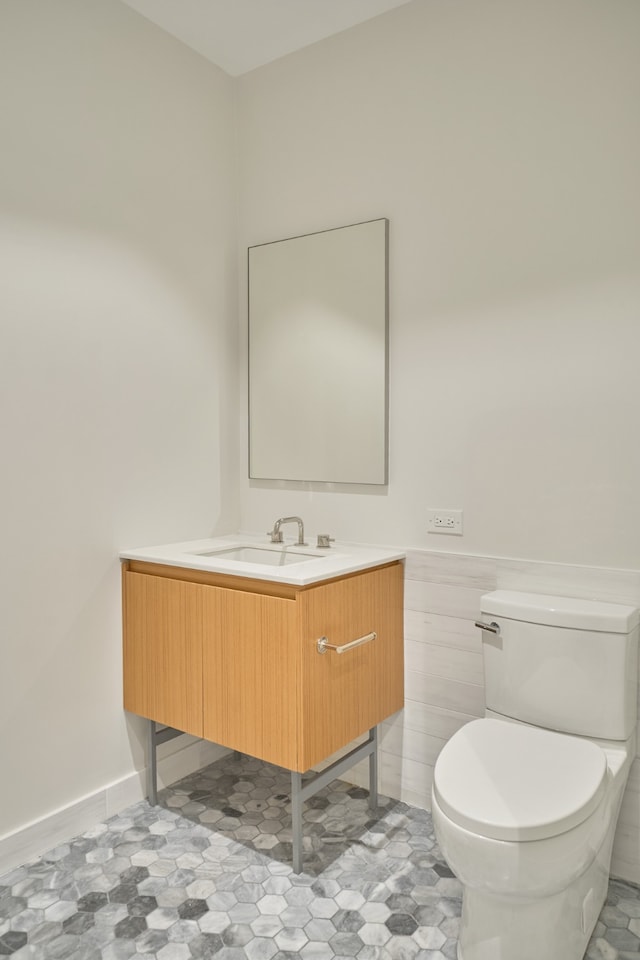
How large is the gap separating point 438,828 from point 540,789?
23 centimetres

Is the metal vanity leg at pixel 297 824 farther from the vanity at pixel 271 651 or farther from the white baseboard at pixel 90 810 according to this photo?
the white baseboard at pixel 90 810

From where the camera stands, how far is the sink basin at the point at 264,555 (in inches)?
88.7

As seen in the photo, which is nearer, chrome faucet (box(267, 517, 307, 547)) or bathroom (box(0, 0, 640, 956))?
bathroom (box(0, 0, 640, 956))

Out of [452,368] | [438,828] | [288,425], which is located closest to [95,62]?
[288,425]

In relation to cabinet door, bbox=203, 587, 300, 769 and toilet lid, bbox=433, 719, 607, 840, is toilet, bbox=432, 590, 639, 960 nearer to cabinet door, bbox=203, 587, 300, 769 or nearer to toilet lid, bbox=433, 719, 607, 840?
toilet lid, bbox=433, 719, 607, 840

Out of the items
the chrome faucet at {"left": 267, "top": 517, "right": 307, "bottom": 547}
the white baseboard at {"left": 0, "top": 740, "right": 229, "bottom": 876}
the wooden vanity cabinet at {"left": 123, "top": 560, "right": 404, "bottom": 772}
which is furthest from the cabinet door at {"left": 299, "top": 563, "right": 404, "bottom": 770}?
the white baseboard at {"left": 0, "top": 740, "right": 229, "bottom": 876}

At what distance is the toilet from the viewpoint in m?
1.27

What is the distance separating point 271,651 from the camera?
1775 millimetres

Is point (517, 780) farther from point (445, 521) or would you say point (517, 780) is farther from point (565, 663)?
point (445, 521)

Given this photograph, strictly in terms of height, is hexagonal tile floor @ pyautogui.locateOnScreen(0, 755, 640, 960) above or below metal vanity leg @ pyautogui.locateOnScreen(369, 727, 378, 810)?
below

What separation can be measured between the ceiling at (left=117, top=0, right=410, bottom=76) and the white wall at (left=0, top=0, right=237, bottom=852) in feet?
0.23

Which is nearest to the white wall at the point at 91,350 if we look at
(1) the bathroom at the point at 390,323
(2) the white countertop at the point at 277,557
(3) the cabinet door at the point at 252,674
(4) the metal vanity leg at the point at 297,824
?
(1) the bathroom at the point at 390,323

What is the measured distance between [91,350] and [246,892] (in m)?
1.62

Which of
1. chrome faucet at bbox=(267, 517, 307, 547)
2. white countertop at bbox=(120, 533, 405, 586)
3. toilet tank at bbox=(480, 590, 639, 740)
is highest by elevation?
chrome faucet at bbox=(267, 517, 307, 547)
